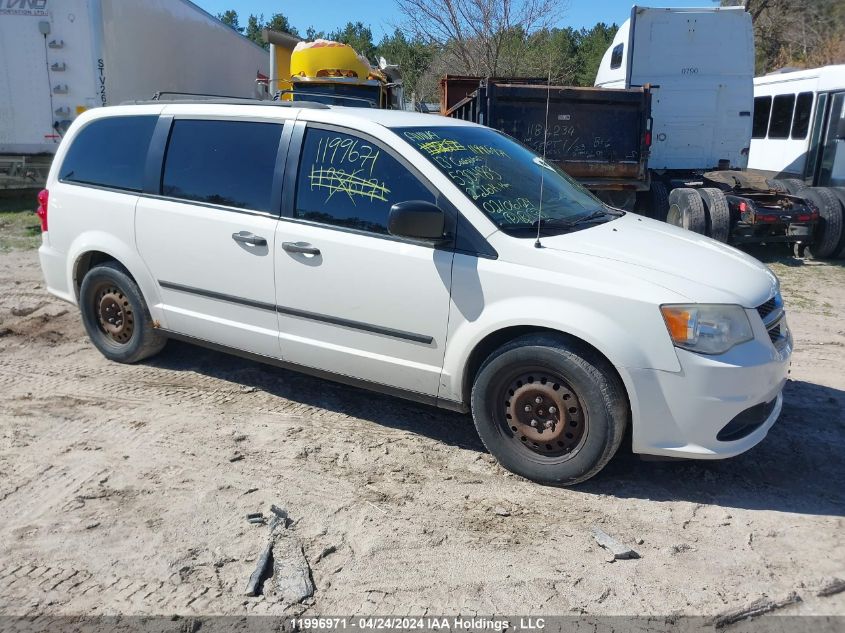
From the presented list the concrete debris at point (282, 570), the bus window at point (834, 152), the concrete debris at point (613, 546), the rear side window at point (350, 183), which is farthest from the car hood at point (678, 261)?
the bus window at point (834, 152)

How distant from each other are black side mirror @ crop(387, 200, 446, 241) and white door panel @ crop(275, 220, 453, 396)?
17 cm

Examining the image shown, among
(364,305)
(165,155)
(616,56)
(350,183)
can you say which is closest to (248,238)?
(350,183)

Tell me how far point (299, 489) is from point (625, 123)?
7.97 metres

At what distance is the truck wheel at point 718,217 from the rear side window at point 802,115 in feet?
15.4

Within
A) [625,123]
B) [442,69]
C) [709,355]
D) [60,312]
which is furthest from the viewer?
[442,69]

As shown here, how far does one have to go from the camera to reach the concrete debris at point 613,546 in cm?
320

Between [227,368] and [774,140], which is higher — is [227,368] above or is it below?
below

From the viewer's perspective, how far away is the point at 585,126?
9953 mm

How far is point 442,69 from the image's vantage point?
22.8m

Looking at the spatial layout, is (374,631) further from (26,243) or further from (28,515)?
(26,243)

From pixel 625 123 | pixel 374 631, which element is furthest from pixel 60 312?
pixel 625 123

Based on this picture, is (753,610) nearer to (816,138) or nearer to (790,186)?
(790,186)

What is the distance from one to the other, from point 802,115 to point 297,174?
39.6ft

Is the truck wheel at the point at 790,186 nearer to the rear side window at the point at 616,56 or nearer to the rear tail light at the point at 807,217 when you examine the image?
the rear tail light at the point at 807,217
